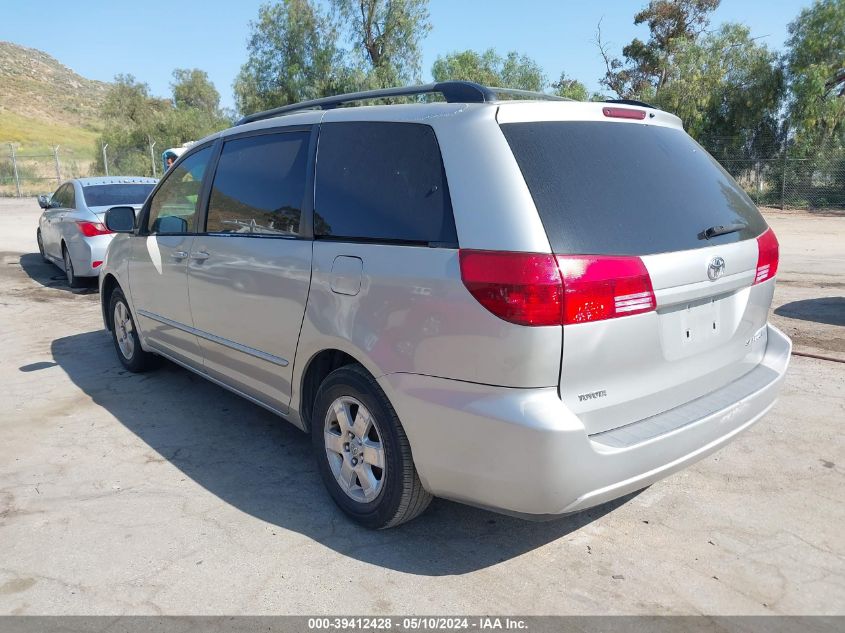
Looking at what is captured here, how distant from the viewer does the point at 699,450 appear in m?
2.88

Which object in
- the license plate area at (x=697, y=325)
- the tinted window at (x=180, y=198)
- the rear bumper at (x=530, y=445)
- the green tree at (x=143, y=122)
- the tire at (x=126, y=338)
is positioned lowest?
the tire at (x=126, y=338)

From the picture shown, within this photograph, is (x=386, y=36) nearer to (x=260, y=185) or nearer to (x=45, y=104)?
(x=260, y=185)

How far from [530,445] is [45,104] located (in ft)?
357

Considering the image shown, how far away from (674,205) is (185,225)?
3.16m

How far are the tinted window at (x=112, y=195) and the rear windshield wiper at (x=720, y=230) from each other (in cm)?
908

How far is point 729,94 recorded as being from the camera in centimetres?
2595

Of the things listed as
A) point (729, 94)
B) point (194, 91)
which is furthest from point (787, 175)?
point (194, 91)

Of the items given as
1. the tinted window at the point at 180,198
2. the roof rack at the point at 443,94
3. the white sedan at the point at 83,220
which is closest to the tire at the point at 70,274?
the white sedan at the point at 83,220

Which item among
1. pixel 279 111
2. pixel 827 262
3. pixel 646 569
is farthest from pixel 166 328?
pixel 827 262

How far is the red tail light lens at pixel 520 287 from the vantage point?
8.04ft

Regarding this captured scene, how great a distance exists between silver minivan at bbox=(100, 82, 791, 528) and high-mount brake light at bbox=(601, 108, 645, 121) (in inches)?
0.4

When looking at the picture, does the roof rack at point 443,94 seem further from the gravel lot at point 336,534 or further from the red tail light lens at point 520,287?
the gravel lot at point 336,534

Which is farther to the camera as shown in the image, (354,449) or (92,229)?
(92,229)
